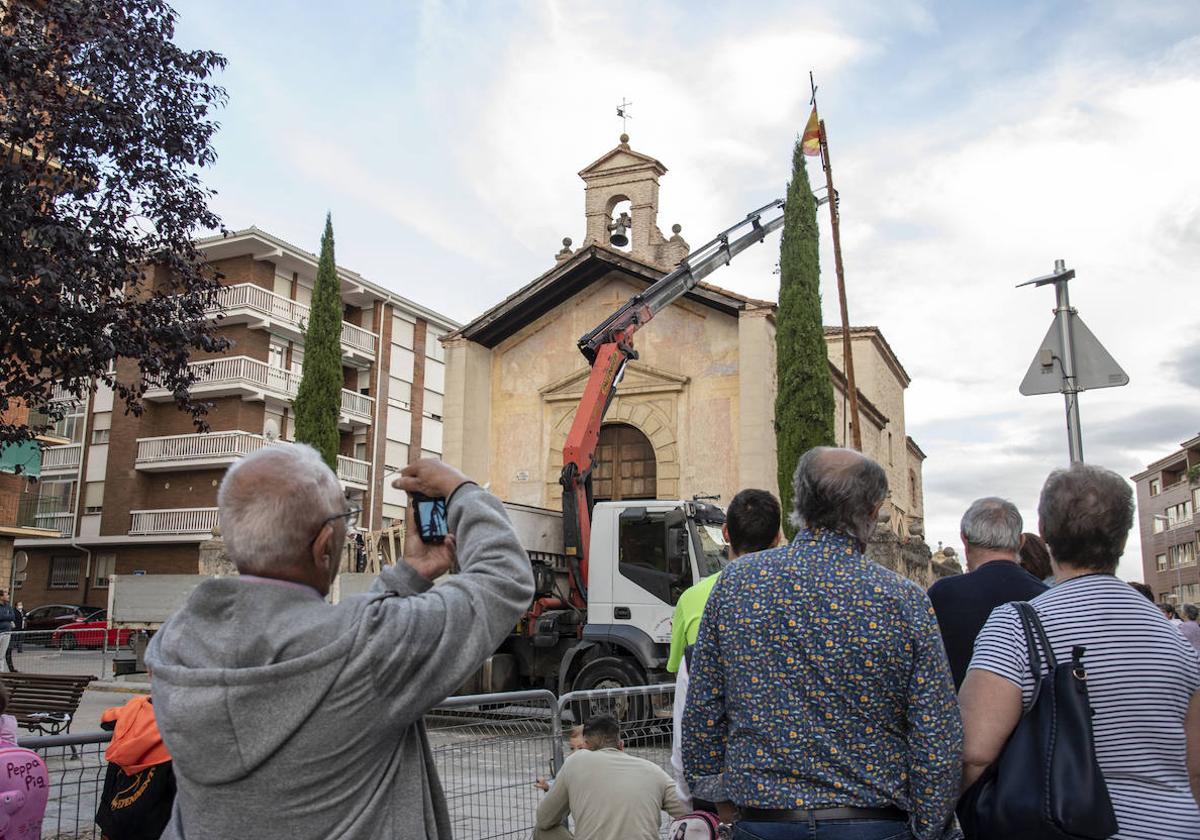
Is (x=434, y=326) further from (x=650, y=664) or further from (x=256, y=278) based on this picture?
(x=650, y=664)

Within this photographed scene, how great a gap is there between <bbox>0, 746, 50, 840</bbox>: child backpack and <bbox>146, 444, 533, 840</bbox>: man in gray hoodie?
5.89 ft

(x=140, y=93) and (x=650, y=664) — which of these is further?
(x=650, y=664)

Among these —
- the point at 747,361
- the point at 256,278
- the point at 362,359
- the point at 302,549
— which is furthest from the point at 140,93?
the point at 362,359

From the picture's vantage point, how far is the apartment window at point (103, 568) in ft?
132

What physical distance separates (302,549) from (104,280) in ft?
27.9

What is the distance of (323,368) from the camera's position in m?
28.3

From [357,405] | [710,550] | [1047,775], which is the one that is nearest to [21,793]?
[1047,775]

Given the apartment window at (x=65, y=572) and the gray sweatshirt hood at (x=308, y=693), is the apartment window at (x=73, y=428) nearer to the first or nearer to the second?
the apartment window at (x=65, y=572)

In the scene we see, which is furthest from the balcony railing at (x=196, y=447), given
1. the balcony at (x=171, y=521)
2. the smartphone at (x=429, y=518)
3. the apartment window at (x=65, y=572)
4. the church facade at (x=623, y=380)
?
the smartphone at (x=429, y=518)

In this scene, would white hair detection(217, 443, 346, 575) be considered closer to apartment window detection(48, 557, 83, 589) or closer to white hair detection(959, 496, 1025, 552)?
white hair detection(959, 496, 1025, 552)

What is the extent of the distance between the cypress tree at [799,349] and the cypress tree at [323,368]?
13.9 m

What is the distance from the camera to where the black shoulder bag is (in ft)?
7.75

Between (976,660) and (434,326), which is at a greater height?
(434,326)

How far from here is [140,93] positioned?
9.09m
